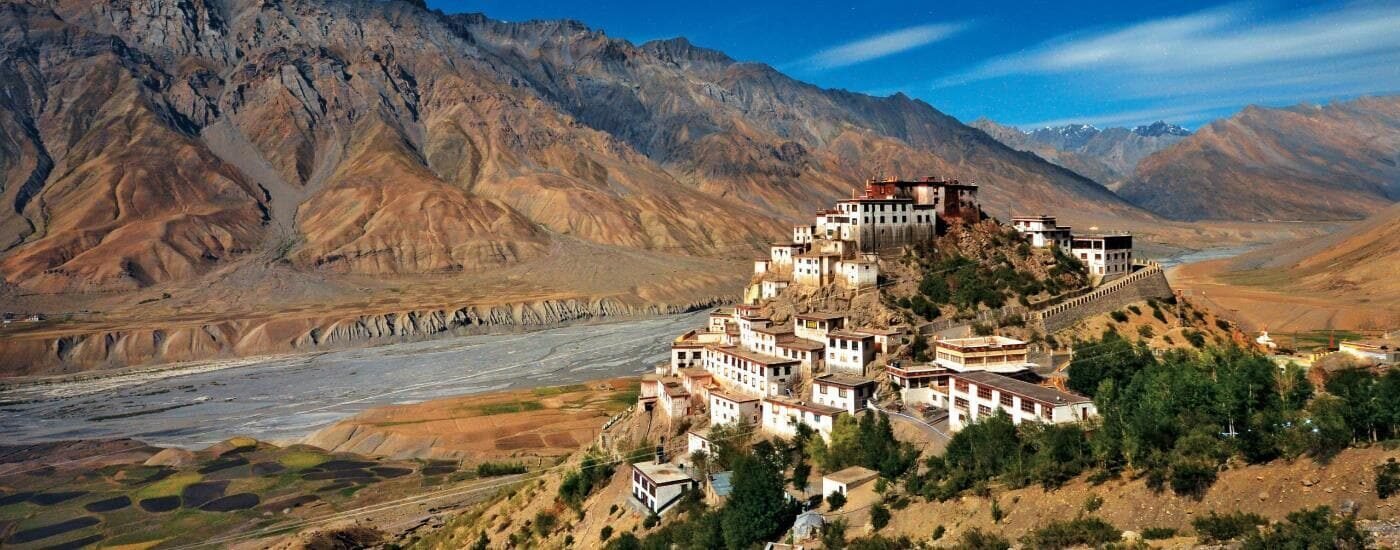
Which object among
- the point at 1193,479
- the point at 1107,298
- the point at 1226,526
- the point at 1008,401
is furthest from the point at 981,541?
the point at 1107,298

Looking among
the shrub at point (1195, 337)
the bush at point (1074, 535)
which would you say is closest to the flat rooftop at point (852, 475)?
the bush at point (1074, 535)

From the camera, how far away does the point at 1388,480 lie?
23.7 meters

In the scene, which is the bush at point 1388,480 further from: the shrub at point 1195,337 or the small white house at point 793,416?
the shrub at point 1195,337

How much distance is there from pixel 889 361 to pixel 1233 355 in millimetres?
14295

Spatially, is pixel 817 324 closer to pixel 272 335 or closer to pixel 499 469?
pixel 499 469

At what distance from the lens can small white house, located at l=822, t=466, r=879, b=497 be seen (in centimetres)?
3678

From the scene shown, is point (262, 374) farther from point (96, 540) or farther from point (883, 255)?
point (883, 255)

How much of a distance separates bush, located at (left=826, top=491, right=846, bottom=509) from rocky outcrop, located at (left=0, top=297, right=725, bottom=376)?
4290 inches

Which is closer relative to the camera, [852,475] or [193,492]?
[852,475]

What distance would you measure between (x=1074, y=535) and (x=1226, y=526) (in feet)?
12.5

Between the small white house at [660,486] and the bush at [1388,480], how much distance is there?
81.7 feet

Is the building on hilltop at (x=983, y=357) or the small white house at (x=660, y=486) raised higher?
the building on hilltop at (x=983, y=357)

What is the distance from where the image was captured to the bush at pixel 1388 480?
23578 millimetres

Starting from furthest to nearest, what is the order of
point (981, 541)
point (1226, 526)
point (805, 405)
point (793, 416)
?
point (793, 416) < point (805, 405) < point (981, 541) < point (1226, 526)
